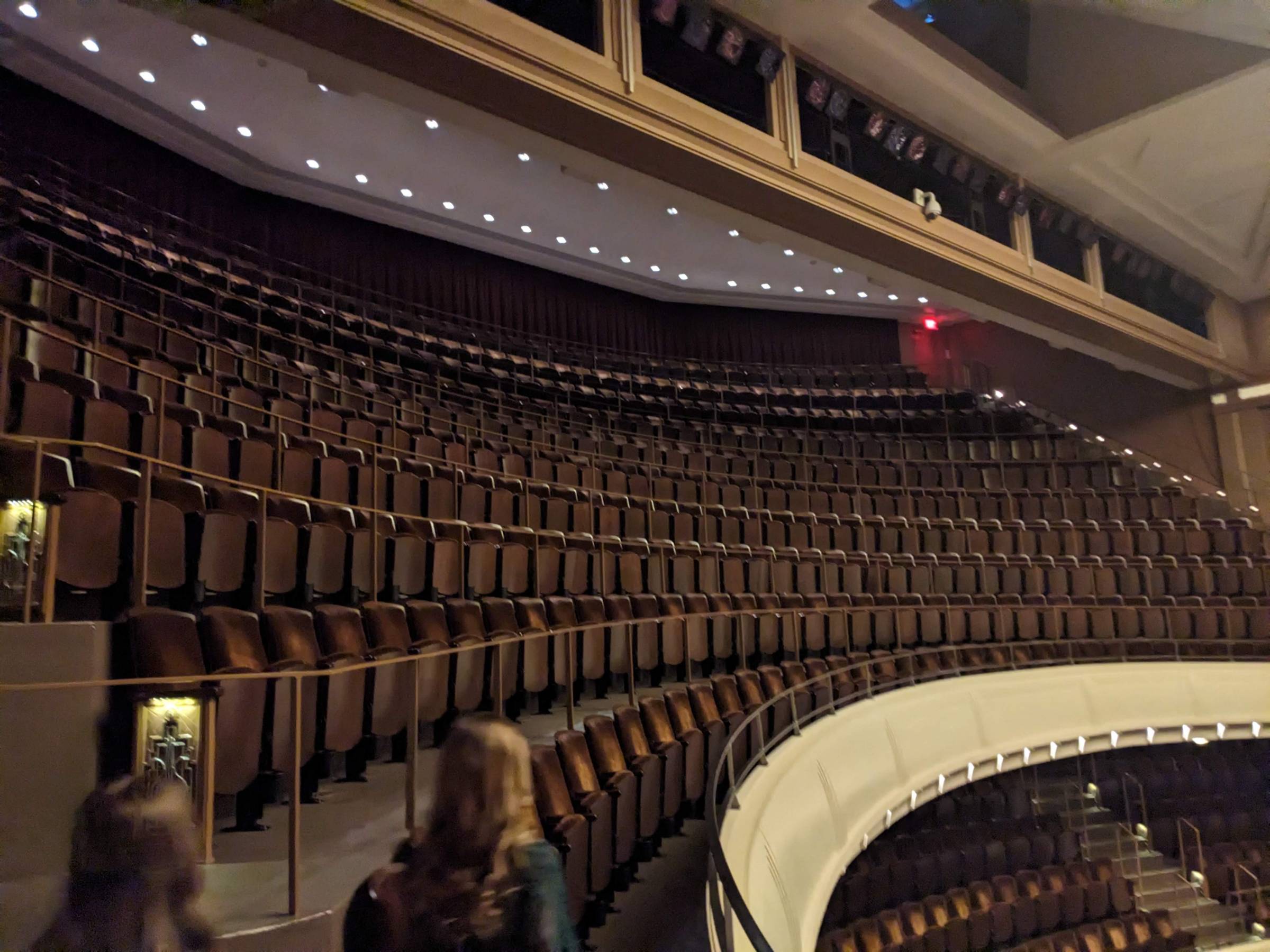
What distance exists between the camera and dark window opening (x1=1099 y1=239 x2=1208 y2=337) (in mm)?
2475

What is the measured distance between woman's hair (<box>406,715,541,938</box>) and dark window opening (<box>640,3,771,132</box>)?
4.07 feet

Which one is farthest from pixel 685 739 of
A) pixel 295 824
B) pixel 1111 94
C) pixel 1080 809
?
pixel 1080 809

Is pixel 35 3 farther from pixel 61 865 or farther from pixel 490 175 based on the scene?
pixel 61 865

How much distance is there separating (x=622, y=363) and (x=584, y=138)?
1729 mm

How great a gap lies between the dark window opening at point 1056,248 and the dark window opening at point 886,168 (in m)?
0.12

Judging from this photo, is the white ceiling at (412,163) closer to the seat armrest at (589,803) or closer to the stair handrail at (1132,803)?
the seat armrest at (589,803)

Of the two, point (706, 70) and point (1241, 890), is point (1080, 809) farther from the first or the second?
point (706, 70)

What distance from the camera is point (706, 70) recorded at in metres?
1.48

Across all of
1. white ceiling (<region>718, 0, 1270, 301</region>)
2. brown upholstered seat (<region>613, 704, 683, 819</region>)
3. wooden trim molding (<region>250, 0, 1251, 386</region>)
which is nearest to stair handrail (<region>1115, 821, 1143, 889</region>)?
wooden trim molding (<region>250, 0, 1251, 386</region>)

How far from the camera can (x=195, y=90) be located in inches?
78.2

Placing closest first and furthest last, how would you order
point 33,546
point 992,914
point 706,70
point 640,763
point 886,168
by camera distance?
1. point 33,546
2. point 640,763
3. point 706,70
4. point 886,168
5. point 992,914

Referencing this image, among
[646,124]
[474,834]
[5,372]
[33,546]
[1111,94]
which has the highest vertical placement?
[1111,94]

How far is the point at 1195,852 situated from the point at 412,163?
2842 mm

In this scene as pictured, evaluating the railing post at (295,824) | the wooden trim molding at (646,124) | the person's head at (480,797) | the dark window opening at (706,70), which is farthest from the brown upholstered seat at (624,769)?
the dark window opening at (706,70)
